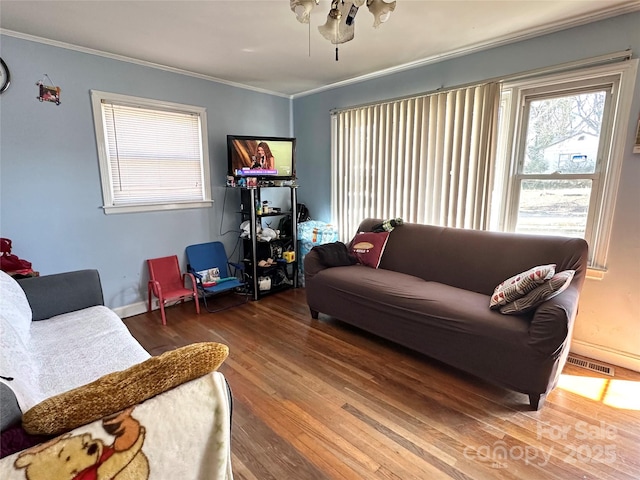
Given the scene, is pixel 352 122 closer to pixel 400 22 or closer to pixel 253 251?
pixel 400 22

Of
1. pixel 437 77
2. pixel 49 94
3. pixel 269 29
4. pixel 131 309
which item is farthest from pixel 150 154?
pixel 437 77

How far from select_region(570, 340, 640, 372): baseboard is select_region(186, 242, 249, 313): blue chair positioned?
10.1ft

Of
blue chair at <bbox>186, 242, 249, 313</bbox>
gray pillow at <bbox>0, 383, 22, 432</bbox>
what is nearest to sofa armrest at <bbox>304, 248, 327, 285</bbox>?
blue chair at <bbox>186, 242, 249, 313</bbox>

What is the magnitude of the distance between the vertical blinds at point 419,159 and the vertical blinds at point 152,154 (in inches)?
64.8

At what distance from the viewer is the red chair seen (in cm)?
320

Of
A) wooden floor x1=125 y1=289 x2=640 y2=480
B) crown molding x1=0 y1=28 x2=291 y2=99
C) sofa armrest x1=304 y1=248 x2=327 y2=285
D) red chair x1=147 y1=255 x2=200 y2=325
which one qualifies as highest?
crown molding x1=0 y1=28 x2=291 y2=99

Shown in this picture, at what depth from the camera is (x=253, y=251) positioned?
Answer: 11.7 ft

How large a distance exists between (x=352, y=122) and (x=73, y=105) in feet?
8.75

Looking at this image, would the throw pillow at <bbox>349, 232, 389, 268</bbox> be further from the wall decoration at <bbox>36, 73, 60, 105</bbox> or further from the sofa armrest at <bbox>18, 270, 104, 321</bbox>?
the wall decoration at <bbox>36, 73, 60, 105</bbox>

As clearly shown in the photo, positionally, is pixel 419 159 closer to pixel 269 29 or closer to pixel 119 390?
pixel 269 29

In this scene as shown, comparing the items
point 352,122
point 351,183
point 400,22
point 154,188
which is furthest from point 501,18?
point 154,188

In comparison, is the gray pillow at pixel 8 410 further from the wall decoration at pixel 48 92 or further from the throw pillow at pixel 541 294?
the wall decoration at pixel 48 92

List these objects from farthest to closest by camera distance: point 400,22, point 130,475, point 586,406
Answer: point 400,22
point 586,406
point 130,475

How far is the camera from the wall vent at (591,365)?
2.29 m
